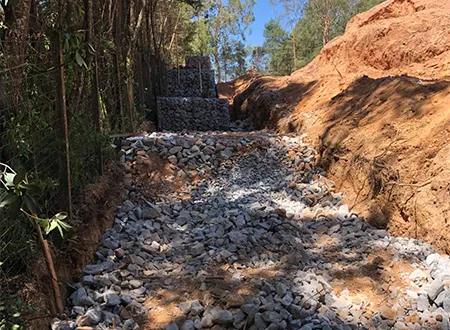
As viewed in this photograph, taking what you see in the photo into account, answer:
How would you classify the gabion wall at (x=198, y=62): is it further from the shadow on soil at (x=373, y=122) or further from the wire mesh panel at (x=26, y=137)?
the wire mesh panel at (x=26, y=137)

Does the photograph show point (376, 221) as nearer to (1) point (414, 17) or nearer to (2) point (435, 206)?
(2) point (435, 206)

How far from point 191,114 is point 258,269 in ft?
26.6

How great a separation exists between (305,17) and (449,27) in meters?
16.7

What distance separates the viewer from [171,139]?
6375 millimetres

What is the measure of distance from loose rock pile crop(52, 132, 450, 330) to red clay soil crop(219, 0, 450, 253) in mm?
314

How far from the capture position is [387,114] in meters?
5.00

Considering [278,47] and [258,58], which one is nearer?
[278,47]

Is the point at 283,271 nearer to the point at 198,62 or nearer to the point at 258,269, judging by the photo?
the point at 258,269

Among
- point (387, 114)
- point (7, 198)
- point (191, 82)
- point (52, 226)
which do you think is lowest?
point (52, 226)

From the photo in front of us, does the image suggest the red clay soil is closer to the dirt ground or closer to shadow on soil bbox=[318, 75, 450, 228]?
shadow on soil bbox=[318, 75, 450, 228]

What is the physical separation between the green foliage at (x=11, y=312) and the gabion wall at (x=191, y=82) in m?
12.1

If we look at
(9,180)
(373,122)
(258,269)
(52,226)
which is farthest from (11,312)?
(373,122)

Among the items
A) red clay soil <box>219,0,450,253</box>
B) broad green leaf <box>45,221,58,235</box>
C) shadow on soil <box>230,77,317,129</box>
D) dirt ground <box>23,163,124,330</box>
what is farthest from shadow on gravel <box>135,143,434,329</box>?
shadow on soil <box>230,77,317,129</box>

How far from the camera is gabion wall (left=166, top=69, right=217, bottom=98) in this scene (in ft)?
44.6
